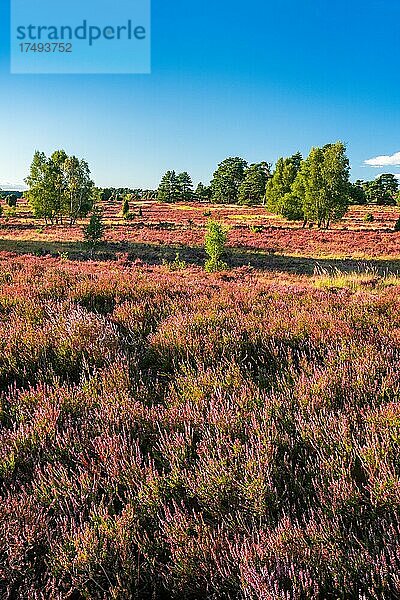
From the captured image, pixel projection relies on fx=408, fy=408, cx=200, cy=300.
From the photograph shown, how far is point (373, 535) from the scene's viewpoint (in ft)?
6.44

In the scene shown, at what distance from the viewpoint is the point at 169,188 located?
107375 mm

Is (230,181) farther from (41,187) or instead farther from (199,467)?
(199,467)

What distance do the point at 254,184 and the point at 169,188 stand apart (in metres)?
26.3

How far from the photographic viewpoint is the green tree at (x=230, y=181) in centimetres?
9962

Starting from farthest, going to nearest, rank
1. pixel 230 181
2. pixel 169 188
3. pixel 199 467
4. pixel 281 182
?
pixel 169 188 → pixel 230 181 → pixel 281 182 → pixel 199 467

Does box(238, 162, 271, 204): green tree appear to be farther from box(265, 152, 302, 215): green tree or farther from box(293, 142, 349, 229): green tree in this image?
box(293, 142, 349, 229): green tree

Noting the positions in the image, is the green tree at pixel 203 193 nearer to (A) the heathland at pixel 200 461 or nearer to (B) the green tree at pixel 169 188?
(B) the green tree at pixel 169 188

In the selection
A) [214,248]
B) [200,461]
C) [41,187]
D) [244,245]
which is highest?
[41,187]

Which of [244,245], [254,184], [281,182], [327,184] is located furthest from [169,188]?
[244,245]

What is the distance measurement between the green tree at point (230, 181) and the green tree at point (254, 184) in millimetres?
5024

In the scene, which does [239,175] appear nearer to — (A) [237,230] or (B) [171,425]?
(A) [237,230]

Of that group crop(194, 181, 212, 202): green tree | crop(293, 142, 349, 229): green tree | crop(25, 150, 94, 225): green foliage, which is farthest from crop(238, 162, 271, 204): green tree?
crop(25, 150, 94, 225): green foliage

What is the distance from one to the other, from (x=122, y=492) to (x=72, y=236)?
35.6 metres

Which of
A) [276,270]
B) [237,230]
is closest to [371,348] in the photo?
[276,270]
